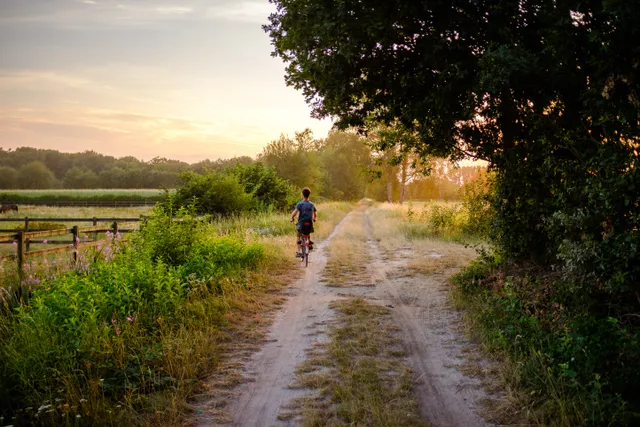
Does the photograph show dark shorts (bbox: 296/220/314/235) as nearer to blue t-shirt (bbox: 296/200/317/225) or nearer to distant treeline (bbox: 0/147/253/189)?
blue t-shirt (bbox: 296/200/317/225)

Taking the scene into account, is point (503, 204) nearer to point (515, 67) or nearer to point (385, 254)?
point (515, 67)

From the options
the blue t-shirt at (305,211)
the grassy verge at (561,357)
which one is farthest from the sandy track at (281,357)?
the blue t-shirt at (305,211)

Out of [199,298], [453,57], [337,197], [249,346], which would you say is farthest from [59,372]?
[337,197]

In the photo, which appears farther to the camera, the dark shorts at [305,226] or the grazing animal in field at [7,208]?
the grazing animal in field at [7,208]

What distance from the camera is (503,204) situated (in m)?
8.86

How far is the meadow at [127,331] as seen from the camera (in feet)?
14.9

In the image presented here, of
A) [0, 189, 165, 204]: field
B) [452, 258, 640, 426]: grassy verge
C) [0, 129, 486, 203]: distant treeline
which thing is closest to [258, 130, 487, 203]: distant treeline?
[0, 129, 486, 203]: distant treeline

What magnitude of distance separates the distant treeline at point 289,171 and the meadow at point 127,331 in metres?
13.9

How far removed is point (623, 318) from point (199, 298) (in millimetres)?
6785

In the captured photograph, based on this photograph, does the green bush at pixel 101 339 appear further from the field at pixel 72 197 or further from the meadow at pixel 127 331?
the field at pixel 72 197

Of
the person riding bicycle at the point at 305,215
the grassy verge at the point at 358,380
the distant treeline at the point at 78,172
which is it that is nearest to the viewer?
the grassy verge at the point at 358,380

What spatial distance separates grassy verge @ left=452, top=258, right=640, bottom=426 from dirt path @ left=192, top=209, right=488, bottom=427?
0.47m

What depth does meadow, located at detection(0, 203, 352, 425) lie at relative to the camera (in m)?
4.55

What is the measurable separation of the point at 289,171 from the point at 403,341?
146 feet
